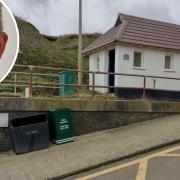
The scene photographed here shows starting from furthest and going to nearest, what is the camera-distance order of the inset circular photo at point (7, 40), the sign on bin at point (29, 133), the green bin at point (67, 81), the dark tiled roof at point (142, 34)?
the dark tiled roof at point (142, 34), the green bin at point (67, 81), the sign on bin at point (29, 133), the inset circular photo at point (7, 40)

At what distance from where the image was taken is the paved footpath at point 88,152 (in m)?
8.36

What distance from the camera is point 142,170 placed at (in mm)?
8047

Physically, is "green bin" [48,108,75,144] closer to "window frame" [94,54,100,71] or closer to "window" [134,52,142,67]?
"window" [134,52,142,67]

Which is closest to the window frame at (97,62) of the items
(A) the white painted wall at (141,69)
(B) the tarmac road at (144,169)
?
(A) the white painted wall at (141,69)

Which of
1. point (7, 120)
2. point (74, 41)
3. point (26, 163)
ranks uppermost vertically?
point (74, 41)

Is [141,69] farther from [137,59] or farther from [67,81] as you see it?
[67,81]

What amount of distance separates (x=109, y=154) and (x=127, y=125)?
347 cm

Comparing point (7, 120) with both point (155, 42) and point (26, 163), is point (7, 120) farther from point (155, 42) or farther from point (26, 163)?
point (155, 42)

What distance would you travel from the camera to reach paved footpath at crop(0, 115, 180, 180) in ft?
27.4

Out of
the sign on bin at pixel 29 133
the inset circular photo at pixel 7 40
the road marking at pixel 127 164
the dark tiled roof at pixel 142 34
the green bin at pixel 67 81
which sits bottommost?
the road marking at pixel 127 164

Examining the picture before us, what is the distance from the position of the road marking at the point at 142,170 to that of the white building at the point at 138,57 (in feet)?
22.4

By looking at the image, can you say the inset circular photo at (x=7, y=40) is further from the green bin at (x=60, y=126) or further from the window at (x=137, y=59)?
the window at (x=137, y=59)

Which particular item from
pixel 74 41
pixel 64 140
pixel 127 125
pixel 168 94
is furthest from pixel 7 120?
pixel 74 41

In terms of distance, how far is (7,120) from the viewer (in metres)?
10.8
